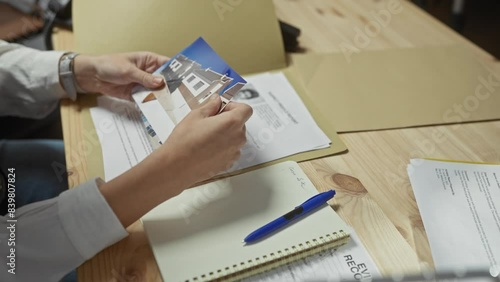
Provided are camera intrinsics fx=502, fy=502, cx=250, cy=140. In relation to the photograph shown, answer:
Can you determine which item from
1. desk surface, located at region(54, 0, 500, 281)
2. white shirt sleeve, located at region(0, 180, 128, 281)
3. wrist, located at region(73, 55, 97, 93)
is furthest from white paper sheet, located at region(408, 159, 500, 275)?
wrist, located at region(73, 55, 97, 93)

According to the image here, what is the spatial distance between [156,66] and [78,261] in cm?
39

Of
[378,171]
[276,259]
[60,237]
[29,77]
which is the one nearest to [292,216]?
[276,259]

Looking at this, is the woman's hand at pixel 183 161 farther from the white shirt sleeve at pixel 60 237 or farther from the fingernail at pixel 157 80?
the fingernail at pixel 157 80

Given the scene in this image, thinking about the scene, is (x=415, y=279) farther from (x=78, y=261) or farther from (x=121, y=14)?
(x=121, y=14)

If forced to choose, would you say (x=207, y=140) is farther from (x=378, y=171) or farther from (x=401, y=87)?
(x=401, y=87)

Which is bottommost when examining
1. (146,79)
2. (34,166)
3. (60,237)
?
(34,166)

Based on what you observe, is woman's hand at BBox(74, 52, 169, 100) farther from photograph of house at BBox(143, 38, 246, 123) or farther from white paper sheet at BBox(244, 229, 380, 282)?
white paper sheet at BBox(244, 229, 380, 282)

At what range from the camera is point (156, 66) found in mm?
871

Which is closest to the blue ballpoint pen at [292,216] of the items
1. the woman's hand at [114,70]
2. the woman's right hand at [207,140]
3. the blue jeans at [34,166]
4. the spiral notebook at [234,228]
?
the spiral notebook at [234,228]

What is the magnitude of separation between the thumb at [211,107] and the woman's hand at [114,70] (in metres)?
0.19

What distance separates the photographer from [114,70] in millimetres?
845

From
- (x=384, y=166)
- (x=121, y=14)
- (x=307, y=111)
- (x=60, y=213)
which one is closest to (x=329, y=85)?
(x=307, y=111)

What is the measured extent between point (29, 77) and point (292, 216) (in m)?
0.54

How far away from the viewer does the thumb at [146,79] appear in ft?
2.67
